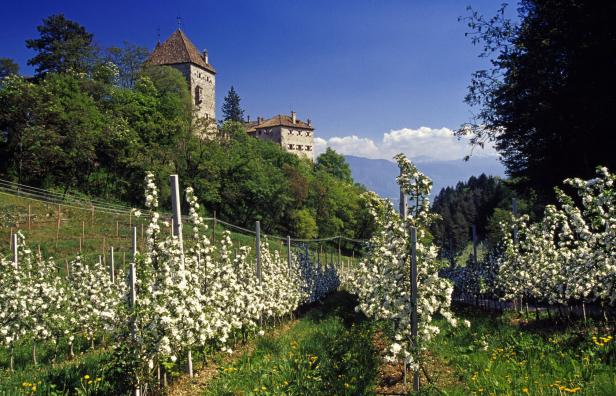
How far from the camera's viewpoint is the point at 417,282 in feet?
24.3

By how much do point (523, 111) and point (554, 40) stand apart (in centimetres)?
247

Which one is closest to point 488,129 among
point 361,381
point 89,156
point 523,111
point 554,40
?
point 523,111

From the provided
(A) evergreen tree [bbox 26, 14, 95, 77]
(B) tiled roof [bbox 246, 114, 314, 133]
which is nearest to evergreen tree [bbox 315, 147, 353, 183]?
(B) tiled roof [bbox 246, 114, 314, 133]

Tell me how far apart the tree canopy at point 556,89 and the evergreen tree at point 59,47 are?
44.2 metres

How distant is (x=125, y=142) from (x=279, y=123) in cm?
6263

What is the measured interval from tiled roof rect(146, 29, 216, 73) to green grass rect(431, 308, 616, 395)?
6732cm

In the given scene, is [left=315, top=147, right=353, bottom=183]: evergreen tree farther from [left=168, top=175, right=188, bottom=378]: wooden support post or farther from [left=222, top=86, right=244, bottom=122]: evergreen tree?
[left=168, top=175, right=188, bottom=378]: wooden support post

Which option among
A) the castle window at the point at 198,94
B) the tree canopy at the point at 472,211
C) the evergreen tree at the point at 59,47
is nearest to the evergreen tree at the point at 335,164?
the tree canopy at the point at 472,211

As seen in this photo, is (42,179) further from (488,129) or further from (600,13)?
(600,13)

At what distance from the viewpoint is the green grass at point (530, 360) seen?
6012 mm

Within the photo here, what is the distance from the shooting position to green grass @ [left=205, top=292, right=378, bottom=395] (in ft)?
21.9

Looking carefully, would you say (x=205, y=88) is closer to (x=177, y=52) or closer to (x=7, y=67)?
(x=177, y=52)

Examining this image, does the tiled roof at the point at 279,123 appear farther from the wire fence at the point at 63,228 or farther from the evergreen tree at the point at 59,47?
the wire fence at the point at 63,228

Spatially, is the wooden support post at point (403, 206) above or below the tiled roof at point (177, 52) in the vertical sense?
below
